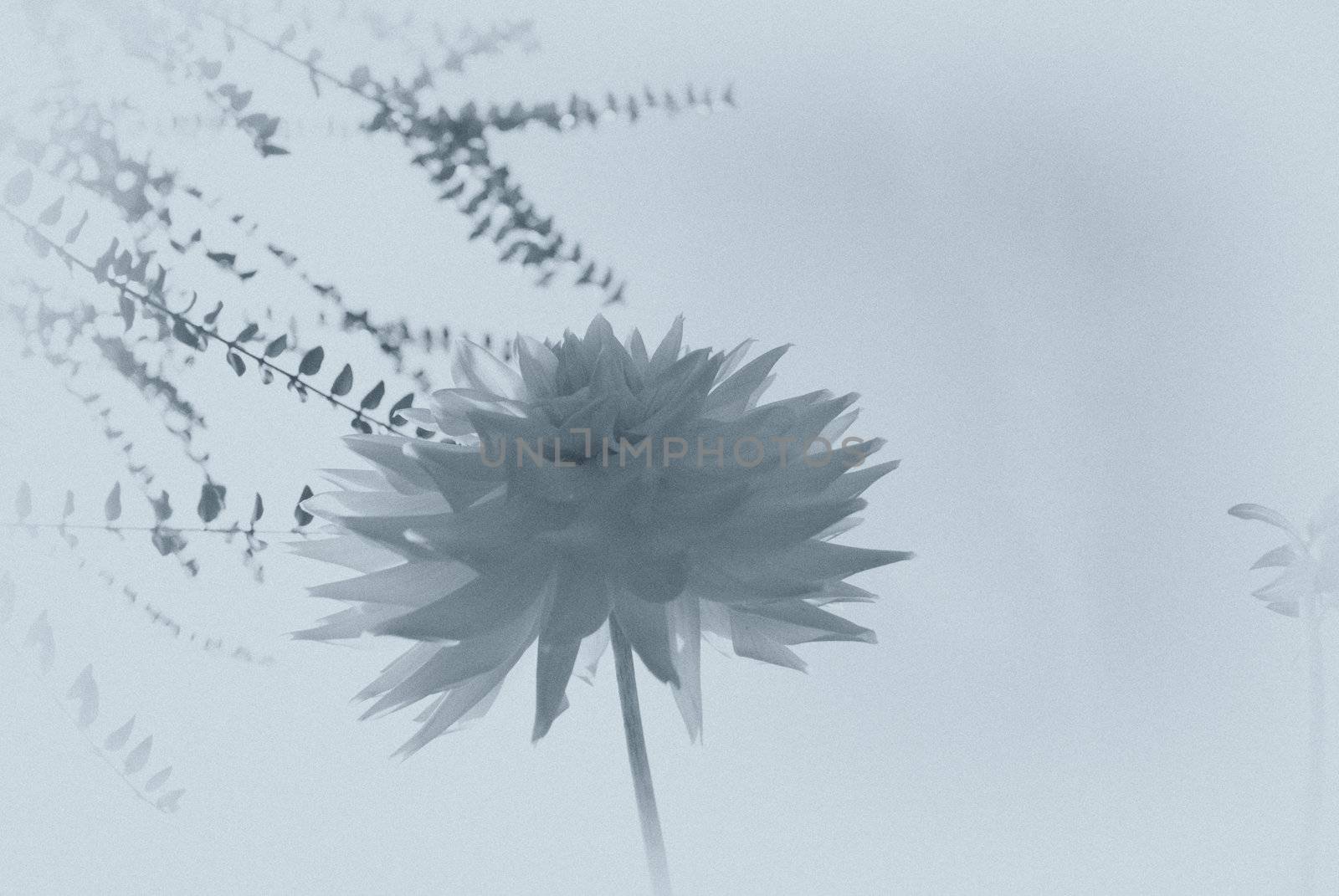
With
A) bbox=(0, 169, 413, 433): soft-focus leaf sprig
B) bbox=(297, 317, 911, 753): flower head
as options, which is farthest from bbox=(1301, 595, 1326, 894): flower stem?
bbox=(0, 169, 413, 433): soft-focus leaf sprig

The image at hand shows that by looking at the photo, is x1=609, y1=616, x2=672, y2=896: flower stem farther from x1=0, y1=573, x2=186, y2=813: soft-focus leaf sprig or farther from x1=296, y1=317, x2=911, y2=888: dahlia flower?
x1=0, y1=573, x2=186, y2=813: soft-focus leaf sprig

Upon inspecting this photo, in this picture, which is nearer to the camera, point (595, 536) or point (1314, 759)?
point (595, 536)

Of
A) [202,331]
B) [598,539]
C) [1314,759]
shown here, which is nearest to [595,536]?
[598,539]

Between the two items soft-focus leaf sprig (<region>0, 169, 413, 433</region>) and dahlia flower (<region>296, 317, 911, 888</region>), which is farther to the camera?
soft-focus leaf sprig (<region>0, 169, 413, 433</region>)

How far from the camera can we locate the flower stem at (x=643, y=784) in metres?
0.29

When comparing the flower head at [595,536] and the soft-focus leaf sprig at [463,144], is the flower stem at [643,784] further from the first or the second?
the soft-focus leaf sprig at [463,144]

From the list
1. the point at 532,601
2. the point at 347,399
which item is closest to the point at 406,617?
the point at 532,601

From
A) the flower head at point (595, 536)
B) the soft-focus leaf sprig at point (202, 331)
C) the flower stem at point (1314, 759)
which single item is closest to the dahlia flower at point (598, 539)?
the flower head at point (595, 536)

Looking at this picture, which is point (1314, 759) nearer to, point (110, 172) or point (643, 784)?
point (643, 784)

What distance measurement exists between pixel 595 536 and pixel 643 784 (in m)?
0.07

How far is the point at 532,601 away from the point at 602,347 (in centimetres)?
9

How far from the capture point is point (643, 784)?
292 millimetres

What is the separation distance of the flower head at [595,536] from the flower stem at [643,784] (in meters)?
0.02

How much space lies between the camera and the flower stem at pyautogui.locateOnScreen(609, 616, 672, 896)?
29 cm
